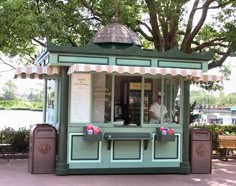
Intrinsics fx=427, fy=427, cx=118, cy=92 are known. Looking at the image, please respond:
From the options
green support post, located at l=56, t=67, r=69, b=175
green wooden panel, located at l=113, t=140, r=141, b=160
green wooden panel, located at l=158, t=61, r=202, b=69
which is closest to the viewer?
green support post, located at l=56, t=67, r=69, b=175

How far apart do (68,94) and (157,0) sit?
17.8 feet

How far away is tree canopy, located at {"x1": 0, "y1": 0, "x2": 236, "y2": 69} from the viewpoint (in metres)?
12.6

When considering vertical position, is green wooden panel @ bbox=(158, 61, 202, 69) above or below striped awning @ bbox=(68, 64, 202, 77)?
above

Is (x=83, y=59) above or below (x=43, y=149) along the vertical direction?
above

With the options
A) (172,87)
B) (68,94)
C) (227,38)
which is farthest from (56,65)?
(227,38)

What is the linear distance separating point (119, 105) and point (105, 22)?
5.67 m

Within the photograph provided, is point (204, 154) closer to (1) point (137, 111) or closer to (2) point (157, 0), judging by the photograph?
(1) point (137, 111)

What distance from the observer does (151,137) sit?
10.6 m

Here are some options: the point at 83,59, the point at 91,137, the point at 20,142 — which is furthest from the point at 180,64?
the point at 20,142

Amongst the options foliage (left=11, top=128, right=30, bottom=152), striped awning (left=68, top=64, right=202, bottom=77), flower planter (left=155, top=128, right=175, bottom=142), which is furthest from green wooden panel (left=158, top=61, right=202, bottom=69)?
foliage (left=11, top=128, right=30, bottom=152)

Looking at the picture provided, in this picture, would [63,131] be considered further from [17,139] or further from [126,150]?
[17,139]

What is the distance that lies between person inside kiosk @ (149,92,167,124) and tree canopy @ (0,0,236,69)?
390 centimetres

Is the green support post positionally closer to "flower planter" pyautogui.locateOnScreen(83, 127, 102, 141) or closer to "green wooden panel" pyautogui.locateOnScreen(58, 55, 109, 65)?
"green wooden panel" pyautogui.locateOnScreen(58, 55, 109, 65)

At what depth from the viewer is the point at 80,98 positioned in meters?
10.4
